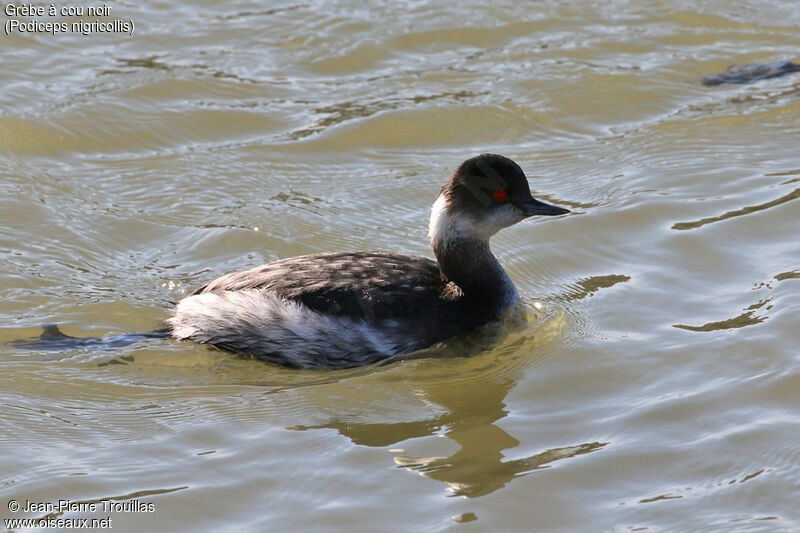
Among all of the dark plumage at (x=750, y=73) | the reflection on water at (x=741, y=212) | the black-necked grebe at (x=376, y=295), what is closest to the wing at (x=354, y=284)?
the black-necked grebe at (x=376, y=295)

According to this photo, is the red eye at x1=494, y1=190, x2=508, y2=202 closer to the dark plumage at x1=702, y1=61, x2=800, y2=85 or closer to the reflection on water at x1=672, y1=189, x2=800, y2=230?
the reflection on water at x1=672, y1=189, x2=800, y2=230

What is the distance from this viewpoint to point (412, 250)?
8.19 m

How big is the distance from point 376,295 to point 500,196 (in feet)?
3.48

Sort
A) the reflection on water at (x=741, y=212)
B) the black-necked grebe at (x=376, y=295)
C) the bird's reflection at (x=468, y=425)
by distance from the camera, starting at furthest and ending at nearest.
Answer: the reflection on water at (x=741, y=212) < the black-necked grebe at (x=376, y=295) < the bird's reflection at (x=468, y=425)

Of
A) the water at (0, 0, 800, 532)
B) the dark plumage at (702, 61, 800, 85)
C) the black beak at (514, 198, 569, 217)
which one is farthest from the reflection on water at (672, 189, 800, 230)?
the dark plumage at (702, 61, 800, 85)

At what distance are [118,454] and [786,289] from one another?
4.33 metres

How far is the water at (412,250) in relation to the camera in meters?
5.39

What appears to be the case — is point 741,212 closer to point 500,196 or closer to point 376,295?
point 500,196

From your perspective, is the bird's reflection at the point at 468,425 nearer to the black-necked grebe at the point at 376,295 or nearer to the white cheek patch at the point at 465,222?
the black-necked grebe at the point at 376,295

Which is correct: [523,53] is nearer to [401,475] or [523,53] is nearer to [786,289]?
[786,289]

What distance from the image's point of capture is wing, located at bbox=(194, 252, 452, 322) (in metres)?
6.50

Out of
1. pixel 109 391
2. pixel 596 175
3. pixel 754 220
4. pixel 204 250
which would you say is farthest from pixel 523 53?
pixel 109 391

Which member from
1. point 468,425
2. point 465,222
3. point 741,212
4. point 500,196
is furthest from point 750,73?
point 468,425

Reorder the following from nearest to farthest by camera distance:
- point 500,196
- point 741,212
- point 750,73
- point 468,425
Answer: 1. point 468,425
2. point 500,196
3. point 741,212
4. point 750,73
